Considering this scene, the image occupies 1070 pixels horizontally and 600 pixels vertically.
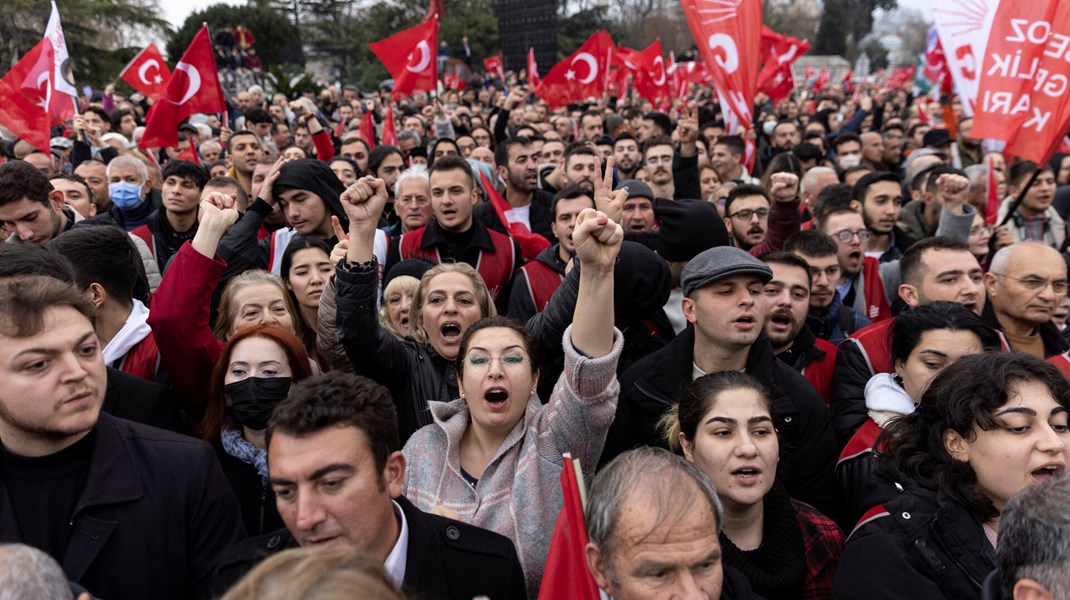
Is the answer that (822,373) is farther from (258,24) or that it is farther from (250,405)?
(258,24)

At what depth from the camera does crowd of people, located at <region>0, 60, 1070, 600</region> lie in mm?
2271

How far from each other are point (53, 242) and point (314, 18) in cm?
4693

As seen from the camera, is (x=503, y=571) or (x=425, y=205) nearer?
(x=503, y=571)

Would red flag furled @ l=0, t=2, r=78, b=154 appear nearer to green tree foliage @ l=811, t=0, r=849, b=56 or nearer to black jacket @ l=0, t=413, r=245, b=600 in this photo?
black jacket @ l=0, t=413, r=245, b=600

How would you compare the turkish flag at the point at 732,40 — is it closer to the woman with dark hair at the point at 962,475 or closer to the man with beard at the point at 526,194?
the man with beard at the point at 526,194

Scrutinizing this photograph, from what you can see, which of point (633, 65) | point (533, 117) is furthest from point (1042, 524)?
point (633, 65)

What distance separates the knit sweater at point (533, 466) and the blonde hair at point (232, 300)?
3.87ft

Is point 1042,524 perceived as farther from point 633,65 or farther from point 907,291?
point 633,65

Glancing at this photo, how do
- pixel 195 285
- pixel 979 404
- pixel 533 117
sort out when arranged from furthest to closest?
1. pixel 533 117
2. pixel 195 285
3. pixel 979 404

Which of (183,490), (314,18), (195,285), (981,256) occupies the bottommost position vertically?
(981,256)

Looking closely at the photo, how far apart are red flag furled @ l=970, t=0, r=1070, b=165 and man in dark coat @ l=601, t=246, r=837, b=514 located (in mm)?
2627

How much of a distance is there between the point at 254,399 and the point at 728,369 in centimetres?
177

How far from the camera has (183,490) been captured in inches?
96.5

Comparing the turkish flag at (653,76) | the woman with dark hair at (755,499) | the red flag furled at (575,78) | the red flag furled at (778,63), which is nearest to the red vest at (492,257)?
the woman with dark hair at (755,499)
